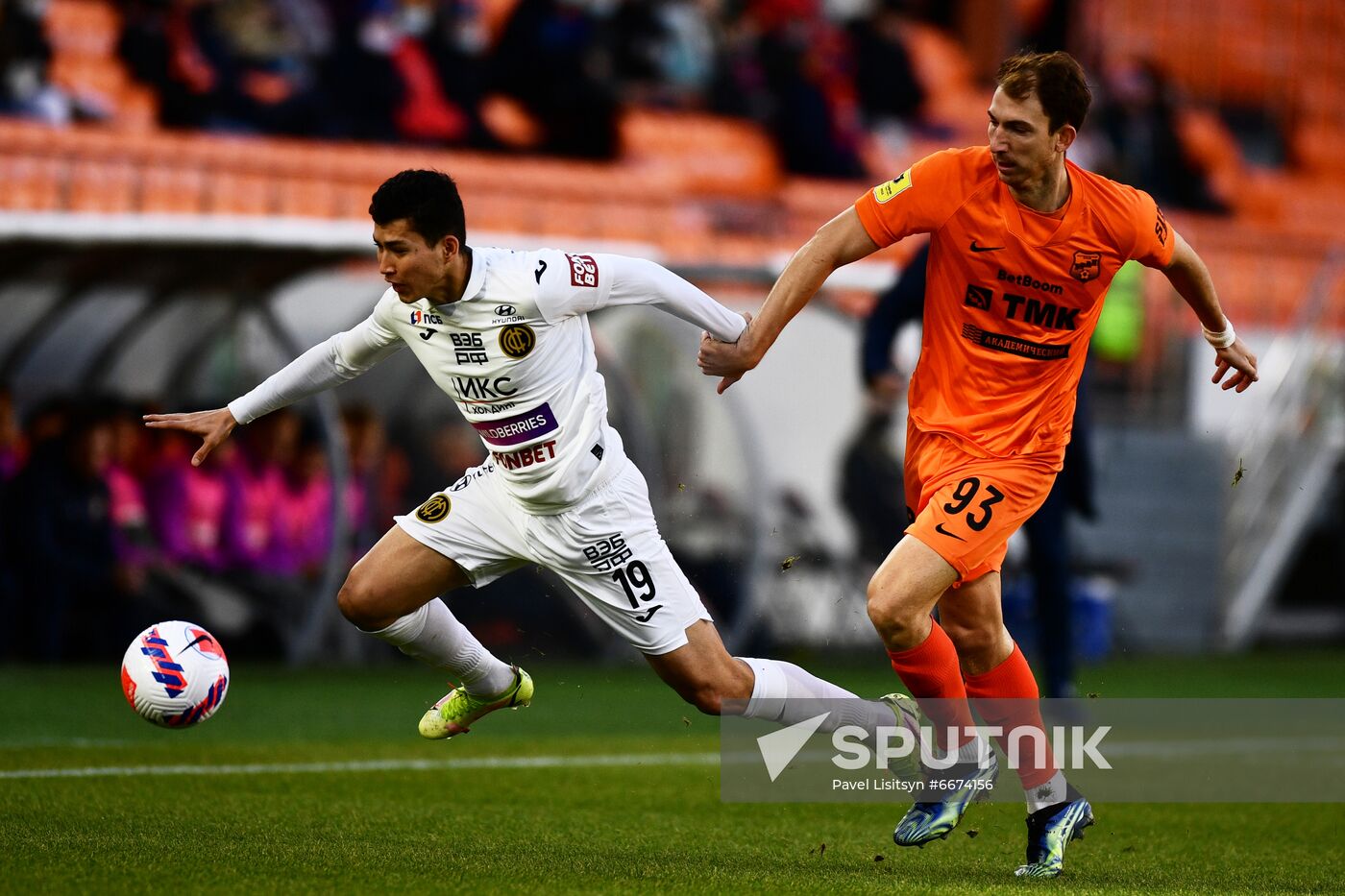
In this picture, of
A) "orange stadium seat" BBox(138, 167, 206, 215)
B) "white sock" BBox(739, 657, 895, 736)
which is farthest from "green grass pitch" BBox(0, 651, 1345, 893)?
"orange stadium seat" BBox(138, 167, 206, 215)

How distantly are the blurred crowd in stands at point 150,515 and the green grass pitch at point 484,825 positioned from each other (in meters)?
1.78

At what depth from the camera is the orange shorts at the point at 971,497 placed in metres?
5.74

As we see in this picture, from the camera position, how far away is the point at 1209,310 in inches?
244

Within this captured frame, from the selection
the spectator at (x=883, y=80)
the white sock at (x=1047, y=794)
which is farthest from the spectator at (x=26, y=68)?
the white sock at (x=1047, y=794)

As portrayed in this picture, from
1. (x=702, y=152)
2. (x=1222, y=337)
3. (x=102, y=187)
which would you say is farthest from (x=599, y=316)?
(x=1222, y=337)

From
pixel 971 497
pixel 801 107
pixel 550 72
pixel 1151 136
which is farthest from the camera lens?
pixel 1151 136

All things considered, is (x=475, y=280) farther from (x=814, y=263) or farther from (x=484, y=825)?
(x=484, y=825)

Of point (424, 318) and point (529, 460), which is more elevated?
point (424, 318)

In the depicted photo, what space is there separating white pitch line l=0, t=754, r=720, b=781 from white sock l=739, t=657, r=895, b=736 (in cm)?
215

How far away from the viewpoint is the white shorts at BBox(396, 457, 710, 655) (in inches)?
249

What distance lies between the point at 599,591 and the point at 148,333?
7526 millimetres

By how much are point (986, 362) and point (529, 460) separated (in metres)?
1.42

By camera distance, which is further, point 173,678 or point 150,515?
point 150,515

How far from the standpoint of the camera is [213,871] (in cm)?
532
